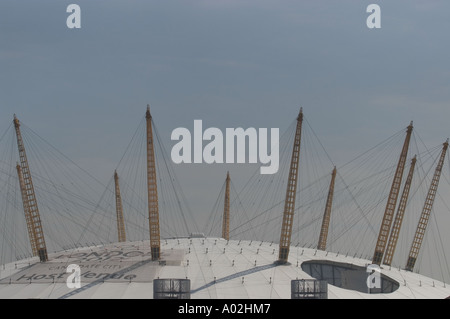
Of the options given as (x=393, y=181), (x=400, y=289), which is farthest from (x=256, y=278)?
(x=393, y=181)

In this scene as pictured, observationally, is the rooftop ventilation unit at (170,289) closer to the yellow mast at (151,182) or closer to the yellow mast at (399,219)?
the yellow mast at (151,182)

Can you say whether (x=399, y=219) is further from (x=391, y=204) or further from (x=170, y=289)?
(x=170, y=289)

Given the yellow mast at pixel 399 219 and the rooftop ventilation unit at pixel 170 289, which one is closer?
the rooftop ventilation unit at pixel 170 289

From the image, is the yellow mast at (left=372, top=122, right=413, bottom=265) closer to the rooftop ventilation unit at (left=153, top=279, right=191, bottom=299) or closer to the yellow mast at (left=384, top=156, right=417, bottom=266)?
the yellow mast at (left=384, top=156, right=417, bottom=266)

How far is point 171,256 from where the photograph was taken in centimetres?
10794

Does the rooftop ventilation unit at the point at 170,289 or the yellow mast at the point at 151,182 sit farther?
the yellow mast at the point at 151,182

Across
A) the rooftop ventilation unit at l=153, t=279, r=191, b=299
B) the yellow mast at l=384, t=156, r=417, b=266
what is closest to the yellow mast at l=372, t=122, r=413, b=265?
the yellow mast at l=384, t=156, r=417, b=266

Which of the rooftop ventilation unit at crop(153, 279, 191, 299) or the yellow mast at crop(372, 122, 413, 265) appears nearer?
the rooftop ventilation unit at crop(153, 279, 191, 299)

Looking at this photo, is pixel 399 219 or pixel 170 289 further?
pixel 399 219

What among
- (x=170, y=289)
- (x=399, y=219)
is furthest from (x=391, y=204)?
(x=170, y=289)

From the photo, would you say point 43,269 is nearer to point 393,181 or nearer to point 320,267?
point 320,267

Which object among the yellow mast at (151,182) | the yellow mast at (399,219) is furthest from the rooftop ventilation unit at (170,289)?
the yellow mast at (399,219)

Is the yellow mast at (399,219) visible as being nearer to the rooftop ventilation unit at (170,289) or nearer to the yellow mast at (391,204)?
the yellow mast at (391,204)
